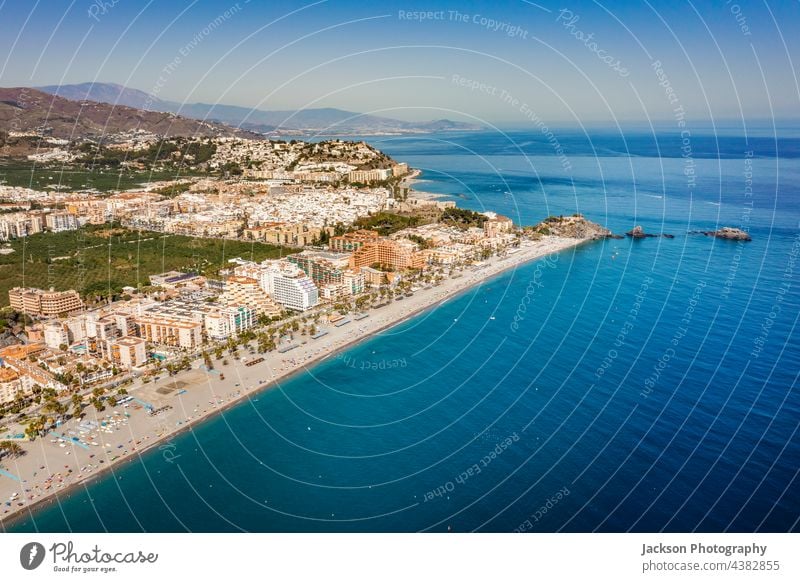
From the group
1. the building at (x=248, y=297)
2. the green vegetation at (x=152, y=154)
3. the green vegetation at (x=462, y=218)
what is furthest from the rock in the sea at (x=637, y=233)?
the green vegetation at (x=152, y=154)

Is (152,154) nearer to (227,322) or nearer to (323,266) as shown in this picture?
(323,266)

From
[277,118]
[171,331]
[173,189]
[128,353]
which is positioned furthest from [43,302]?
[277,118]

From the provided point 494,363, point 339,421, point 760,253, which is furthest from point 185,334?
point 760,253

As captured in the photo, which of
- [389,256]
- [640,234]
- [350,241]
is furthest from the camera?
[640,234]

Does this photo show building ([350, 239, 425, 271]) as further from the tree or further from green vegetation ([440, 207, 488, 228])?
the tree
